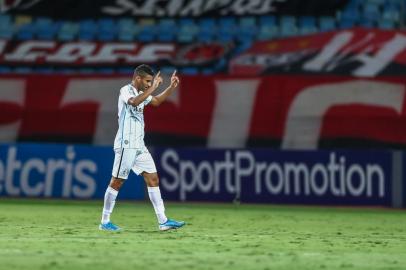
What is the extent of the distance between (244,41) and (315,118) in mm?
4600

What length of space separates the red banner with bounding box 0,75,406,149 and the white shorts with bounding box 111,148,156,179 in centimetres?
866

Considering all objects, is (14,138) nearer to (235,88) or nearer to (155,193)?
(235,88)

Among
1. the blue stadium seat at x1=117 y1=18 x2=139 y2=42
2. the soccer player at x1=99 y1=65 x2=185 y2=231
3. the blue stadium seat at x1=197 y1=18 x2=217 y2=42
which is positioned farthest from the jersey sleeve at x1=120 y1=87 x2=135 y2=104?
the blue stadium seat at x1=117 y1=18 x2=139 y2=42

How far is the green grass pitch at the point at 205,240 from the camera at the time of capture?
7523mm

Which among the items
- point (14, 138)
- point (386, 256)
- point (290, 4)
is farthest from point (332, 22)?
point (386, 256)

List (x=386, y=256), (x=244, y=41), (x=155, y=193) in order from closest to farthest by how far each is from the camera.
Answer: (x=386, y=256) → (x=155, y=193) → (x=244, y=41)

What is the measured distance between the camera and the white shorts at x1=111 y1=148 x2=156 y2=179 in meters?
10.4

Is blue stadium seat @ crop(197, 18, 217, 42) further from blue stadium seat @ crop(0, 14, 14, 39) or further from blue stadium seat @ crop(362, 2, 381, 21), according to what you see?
blue stadium seat @ crop(0, 14, 14, 39)

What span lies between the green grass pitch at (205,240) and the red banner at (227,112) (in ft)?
11.1

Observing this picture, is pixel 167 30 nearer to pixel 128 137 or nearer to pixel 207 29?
pixel 207 29

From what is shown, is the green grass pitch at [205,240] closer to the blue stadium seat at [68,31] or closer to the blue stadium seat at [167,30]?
the blue stadium seat at [167,30]

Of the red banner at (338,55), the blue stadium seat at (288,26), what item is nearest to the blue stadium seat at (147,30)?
the red banner at (338,55)

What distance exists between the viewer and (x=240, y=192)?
17.8 m

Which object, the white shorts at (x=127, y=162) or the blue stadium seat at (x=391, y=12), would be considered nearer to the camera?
the white shorts at (x=127, y=162)
